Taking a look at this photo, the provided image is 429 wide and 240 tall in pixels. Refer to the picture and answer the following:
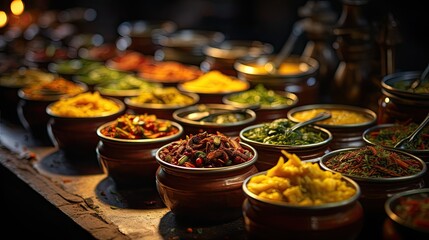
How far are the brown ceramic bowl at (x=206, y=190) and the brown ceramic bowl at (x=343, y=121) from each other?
0.81 metres

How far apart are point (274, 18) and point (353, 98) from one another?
11.9 feet

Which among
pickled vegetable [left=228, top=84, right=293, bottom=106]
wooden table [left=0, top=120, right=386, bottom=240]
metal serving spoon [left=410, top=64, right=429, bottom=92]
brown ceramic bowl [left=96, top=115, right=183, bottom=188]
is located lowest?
wooden table [left=0, top=120, right=386, bottom=240]

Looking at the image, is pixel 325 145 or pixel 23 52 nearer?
pixel 325 145

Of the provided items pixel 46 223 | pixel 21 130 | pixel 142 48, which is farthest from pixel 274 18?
pixel 46 223

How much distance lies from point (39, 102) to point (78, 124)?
0.87 meters

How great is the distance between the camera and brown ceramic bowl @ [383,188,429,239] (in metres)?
2.65

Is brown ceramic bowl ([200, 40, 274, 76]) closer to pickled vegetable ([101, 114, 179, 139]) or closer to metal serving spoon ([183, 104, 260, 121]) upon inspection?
metal serving spoon ([183, 104, 260, 121])

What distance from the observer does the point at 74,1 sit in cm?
1291

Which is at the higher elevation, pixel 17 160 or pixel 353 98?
pixel 353 98

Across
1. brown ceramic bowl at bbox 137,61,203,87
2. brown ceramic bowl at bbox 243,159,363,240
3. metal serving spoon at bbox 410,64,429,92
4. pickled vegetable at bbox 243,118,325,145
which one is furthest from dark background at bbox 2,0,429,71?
brown ceramic bowl at bbox 243,159,363,240

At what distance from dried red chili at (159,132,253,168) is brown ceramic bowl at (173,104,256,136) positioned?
1.91 feet

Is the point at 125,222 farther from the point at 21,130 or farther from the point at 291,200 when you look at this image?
the point at 21,130

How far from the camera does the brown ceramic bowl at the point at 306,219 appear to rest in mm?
2811

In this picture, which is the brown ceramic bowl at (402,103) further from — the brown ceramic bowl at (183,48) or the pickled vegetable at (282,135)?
the brown ceramic bowl at (183,48)
